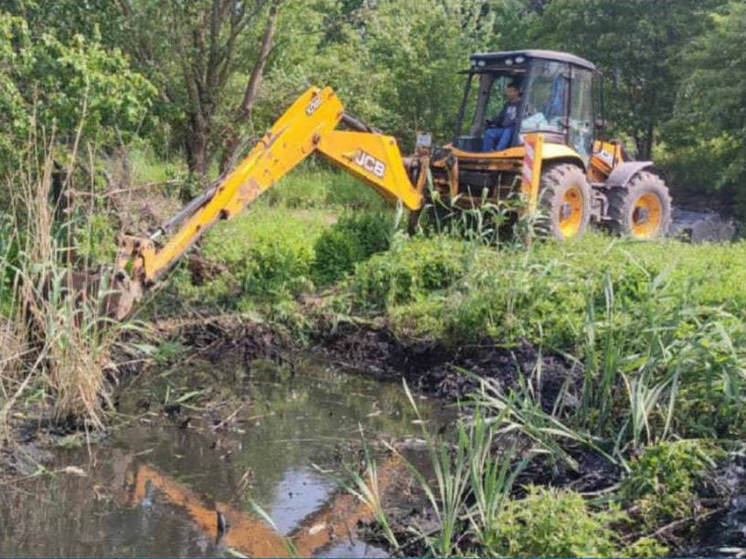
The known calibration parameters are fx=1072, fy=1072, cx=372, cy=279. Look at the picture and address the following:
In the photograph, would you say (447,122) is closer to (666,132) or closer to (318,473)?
(666,132)

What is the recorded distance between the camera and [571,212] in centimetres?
1122

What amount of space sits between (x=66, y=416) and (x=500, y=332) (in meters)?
3.47

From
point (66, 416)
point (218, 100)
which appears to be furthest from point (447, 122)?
point (66, 416)

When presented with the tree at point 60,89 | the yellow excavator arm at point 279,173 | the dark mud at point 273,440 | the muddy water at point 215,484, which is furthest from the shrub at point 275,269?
the tree at point 60,89

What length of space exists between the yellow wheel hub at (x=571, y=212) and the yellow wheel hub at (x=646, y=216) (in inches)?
52.5

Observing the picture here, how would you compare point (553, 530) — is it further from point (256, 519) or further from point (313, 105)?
point (313, 105)

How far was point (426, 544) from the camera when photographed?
513 centimetres

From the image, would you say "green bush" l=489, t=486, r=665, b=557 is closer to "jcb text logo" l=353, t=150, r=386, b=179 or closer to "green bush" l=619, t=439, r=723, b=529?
"green bush" l=619, t=439, r=723, b=529

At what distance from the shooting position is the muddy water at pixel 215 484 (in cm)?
550

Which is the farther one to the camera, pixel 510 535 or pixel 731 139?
pixel 731 139

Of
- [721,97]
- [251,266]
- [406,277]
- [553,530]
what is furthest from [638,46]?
[553,530]

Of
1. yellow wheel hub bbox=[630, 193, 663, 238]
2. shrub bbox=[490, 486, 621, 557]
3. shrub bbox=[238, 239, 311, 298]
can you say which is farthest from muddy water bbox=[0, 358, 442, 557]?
yellow wheel hub bbox=[630, 193, 663, 238]

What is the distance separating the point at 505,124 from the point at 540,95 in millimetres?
456

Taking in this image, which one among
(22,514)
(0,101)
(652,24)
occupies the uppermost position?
(652,24)
